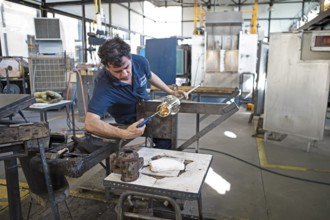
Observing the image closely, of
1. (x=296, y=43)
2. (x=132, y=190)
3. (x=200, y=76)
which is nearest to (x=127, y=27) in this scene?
(x=200, y=76)

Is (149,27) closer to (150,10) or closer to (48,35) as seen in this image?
(150,10)

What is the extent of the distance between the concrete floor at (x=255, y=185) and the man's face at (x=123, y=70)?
0.89m

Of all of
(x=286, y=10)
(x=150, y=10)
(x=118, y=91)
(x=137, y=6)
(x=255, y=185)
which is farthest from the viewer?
(x=150, y=10)

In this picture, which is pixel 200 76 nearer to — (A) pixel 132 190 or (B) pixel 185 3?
(A) pixel 132 190

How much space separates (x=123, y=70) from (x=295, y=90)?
2012mm

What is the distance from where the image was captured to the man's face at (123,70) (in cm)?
125

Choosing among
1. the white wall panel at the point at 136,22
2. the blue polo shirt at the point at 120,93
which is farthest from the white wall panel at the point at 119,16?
the blue polo shirt at the point at 120,93

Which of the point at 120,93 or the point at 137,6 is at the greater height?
the point at 137,6

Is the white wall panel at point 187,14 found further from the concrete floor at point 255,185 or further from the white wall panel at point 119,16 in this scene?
the concrete floor at point 255,185

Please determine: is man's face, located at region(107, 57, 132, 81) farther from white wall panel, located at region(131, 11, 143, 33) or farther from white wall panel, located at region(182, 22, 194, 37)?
white wall panel, located at region(182, 22, 194, 37)

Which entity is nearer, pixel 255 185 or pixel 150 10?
pixel 255 185

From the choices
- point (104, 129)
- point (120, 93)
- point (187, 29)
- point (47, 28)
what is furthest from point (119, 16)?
point (104, 129)

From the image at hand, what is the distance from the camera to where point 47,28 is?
16.8ft

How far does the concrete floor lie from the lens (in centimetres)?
162
